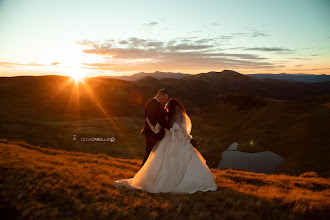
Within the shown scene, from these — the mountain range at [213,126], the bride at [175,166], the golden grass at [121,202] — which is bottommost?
the mountain range at [213,126]

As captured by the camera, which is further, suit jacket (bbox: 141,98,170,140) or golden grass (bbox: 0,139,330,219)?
suit jacket (bbox: 141,98,170,140)

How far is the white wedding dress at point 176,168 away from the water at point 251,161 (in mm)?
30399

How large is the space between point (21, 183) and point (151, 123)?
4.96 meters

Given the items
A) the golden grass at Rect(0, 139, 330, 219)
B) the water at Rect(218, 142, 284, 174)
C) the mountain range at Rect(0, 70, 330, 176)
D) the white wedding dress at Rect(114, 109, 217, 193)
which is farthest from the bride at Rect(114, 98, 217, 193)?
the water at Rect(218, 142, 284, 174)

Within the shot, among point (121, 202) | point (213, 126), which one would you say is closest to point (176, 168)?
point (121, 202)

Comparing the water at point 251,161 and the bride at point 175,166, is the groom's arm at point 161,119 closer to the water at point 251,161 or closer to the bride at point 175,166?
the bride at point 175,166

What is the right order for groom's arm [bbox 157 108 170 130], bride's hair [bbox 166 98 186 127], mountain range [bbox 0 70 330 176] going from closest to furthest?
groom's arm [bbox 157 108 170 130]
bride's hair [bbox 166 98 186 127]
mountain range [bbox 0 70 330 176]

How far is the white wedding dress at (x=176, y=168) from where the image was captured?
6840mm

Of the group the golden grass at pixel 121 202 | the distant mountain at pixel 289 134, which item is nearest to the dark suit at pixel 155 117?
the golden grass at pixel 121 202

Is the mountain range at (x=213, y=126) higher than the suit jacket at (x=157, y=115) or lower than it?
lower

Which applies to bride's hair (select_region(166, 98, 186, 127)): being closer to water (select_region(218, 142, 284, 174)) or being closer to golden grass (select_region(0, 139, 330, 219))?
golden grass (select_region(0, 139, 330, 219))

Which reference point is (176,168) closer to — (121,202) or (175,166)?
(175,166)

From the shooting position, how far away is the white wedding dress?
6.84 meters

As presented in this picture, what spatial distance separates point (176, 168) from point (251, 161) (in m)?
36.3
